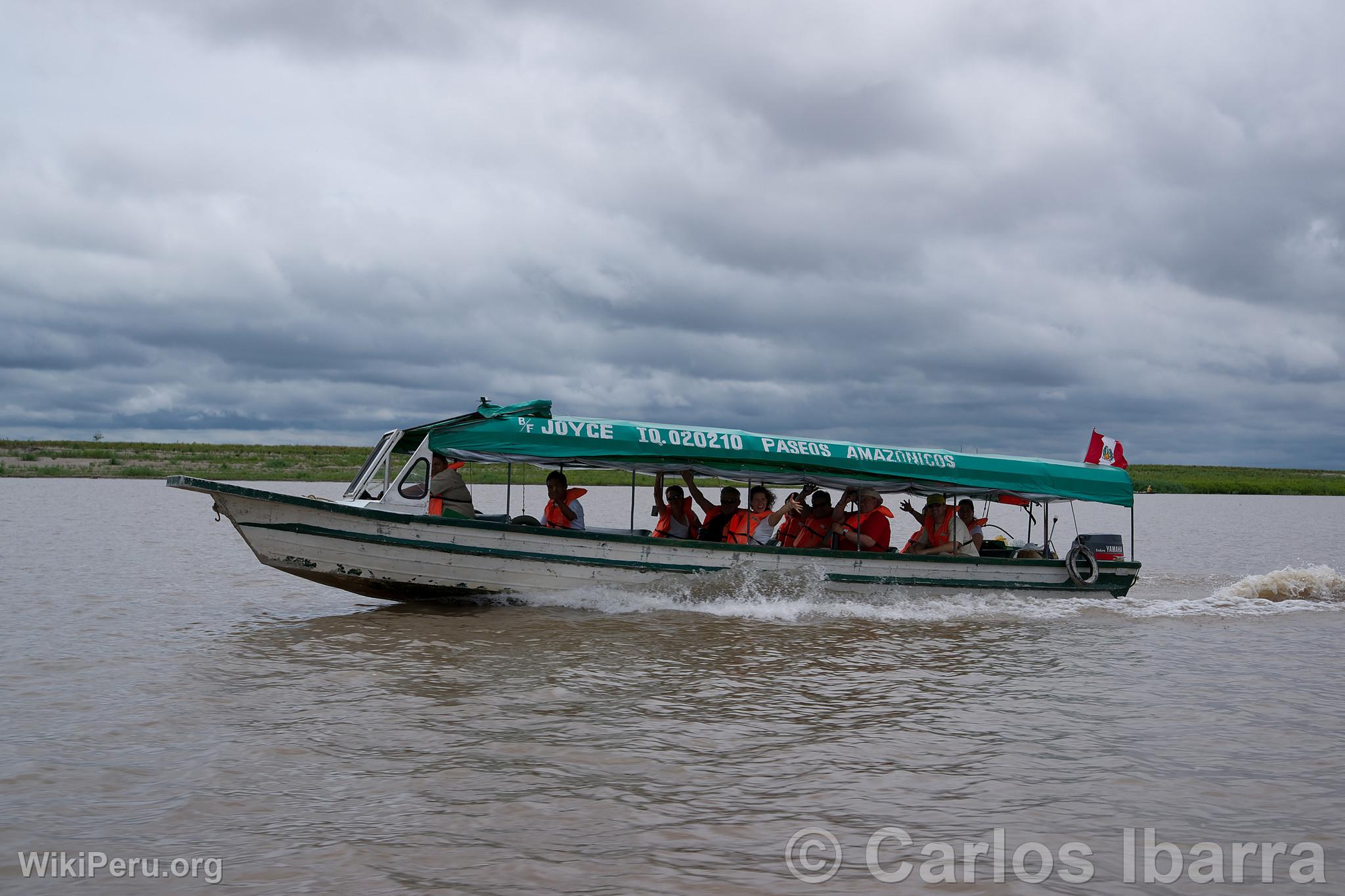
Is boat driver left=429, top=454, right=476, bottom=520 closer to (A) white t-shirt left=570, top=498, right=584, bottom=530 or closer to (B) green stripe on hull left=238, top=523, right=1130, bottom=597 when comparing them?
(B) green stripe on hull left=238, top=523, right=1130, bottom=597

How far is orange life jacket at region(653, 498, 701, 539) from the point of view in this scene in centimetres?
1441

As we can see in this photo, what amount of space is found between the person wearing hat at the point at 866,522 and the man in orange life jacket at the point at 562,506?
3898 millimetres

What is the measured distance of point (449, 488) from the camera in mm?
12672

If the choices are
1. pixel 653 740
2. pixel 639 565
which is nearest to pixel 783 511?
pixel 639 565

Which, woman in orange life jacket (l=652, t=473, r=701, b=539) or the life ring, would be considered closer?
woman in orange life jacket (l=652, t=473, r=701, b=539)

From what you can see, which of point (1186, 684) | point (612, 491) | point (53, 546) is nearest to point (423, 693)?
point (1186, 684)

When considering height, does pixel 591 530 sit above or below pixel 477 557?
above

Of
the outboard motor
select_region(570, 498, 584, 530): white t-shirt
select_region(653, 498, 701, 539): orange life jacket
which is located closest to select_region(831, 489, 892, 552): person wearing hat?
select_region(653, 498, 701, 539): orange life jacket

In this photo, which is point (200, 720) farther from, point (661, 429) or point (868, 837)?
point (661, 429)

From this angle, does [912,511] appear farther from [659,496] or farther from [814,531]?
[659,496]

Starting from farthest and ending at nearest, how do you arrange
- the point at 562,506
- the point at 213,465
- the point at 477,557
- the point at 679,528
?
1. the point at 213,465
2. the point at 679,528
3. the point at 562,506
4. the point at 477,557

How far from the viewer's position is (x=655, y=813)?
18.4 feet

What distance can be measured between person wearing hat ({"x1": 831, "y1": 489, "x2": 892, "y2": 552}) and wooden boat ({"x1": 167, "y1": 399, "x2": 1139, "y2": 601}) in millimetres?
244

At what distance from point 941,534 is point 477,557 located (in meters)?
7.03
